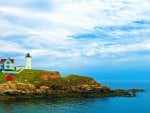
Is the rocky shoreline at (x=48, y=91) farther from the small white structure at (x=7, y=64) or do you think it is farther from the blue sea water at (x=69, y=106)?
the small white structure at (x=7, y=64)

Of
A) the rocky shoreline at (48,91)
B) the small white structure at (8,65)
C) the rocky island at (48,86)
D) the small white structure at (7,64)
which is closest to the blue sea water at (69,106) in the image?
the rocky shoreline at (48,91)

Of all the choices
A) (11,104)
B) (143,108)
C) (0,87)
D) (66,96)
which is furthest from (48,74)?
(143,108)

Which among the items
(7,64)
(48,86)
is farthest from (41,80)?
(7,64)

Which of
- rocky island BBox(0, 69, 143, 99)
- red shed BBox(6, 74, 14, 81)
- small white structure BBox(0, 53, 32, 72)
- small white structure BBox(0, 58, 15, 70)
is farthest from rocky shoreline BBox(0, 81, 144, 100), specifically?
small white structure BBox(0, 58, 15, 70)

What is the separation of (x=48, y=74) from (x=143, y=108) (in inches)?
1757

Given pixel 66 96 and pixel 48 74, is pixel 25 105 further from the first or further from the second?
pixel 48 74

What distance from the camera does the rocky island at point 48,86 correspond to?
12362 centimetres

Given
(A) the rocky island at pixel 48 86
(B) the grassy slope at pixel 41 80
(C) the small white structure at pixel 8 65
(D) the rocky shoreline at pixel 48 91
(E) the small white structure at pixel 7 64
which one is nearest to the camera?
(D) the rocky shoreline at pixel 48 91

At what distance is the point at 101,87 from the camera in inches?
5674

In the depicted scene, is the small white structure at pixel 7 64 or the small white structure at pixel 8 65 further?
the small white structure at pixel 7 64

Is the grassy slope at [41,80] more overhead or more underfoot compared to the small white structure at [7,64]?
more underfoot

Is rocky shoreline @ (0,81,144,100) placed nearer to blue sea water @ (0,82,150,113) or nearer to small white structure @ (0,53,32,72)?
blue sea water @ (0,82,150,113)

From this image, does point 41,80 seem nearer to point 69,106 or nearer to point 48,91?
point 48,91

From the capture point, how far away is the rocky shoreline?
122m
